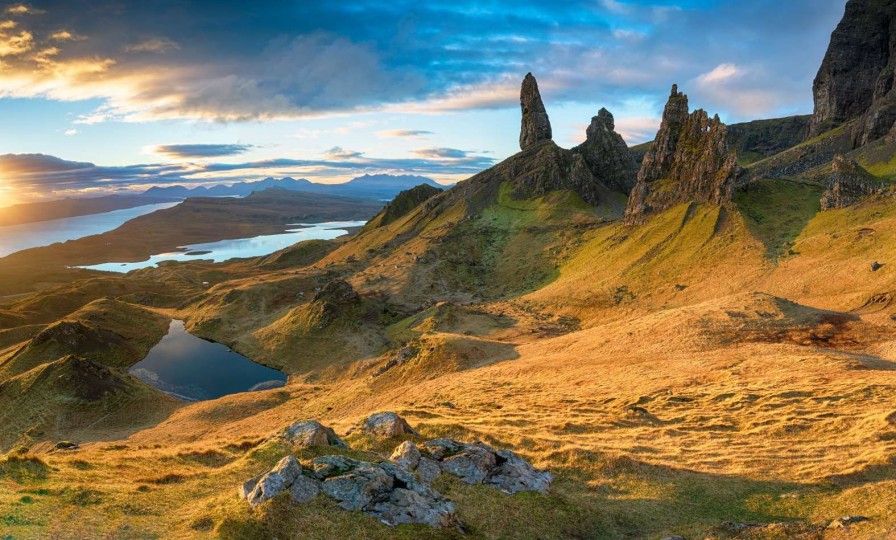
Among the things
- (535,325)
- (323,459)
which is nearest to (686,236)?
(535,325)

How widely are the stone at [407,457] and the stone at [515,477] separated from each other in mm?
3714

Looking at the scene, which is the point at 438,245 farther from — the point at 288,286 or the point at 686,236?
the point at 686,236

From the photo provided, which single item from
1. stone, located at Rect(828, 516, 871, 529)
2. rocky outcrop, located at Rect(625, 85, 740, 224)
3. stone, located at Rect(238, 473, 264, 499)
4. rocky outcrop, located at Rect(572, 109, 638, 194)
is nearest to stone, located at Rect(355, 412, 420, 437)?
stone, located at Rect(238, 473, 264, 499)

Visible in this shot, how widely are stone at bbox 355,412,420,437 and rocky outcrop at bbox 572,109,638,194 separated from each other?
15750 centimetres

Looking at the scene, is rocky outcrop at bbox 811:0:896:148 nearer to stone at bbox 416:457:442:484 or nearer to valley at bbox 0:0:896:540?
valley at bbox 0:0:896:540

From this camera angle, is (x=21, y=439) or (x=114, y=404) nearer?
(x=21, y=439)

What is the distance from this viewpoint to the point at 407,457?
78.3 feet

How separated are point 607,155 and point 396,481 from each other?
571ft

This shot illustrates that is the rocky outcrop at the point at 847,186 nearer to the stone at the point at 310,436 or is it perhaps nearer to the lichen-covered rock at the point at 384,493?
the lichen-covered rock at the point at 384,493

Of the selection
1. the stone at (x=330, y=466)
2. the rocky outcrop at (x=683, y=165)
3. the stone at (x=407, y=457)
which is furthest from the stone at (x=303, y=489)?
the rocky outcrop at (x=683, y=165)

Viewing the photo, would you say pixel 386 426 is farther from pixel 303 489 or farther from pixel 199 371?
pixel 199 371

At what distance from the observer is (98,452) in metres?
29.1

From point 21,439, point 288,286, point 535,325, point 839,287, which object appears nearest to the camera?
point 21,439

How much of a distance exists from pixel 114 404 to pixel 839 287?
97279mm
